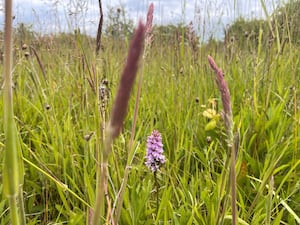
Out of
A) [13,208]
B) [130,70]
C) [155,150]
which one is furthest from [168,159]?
[130,70]

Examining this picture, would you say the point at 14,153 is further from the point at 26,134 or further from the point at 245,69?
the point at 245,69

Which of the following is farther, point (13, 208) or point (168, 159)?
point (168, 159)

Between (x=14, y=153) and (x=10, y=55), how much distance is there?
0.08 metres

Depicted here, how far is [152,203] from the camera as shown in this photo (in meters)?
1.01

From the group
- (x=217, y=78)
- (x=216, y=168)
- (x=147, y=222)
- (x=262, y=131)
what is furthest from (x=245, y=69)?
(x=217, y=78)

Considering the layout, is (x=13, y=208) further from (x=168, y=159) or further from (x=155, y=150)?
(x=168, y=159)

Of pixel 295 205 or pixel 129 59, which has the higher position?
pixel 129 59

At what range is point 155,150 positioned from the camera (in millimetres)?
941

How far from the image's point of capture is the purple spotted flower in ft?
3.05

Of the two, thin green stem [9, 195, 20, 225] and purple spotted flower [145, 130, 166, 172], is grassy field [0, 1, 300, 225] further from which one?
thin green stem [9, 195, 20, 225]

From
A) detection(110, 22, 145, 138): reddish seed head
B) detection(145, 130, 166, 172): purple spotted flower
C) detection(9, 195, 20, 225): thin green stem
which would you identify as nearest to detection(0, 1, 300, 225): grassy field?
detection(145, 130, 166, 172): purple spotted flower

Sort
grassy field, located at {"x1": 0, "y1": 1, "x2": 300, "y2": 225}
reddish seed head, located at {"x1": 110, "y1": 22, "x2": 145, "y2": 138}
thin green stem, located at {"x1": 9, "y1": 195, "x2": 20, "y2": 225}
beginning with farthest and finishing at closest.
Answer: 1. grassy field, located at {"x1": 0, "y1": 1, "x2": 300, "y2": 225}
2. thin green stem, located at {"x1": 9, "y1": 195, "x2": 20, "y2": 225}
3. reddish seed head, located at {"x1": 110, "y1": 22, "x2": 145, "y2": 138}

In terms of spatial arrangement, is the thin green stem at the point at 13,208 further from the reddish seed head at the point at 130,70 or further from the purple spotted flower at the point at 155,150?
the purple spotted flower at the point at 155,150

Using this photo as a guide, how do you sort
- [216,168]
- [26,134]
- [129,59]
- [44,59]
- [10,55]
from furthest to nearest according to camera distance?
[44,59] < [26,134] < [216,168] < [10,55] < [129,59]
